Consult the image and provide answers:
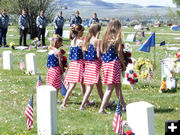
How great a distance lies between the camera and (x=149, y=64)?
12.6m

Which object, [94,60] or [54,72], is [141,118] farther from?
[54,72]

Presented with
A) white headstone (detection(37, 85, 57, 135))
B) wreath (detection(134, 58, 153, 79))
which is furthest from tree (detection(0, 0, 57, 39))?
white headstone (detection(37, 85, 57, 135))

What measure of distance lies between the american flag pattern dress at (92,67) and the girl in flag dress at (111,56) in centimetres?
27

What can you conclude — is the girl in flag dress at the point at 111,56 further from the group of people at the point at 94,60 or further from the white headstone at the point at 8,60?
the white headstone at the point at 8,60

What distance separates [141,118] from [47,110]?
1664 mm

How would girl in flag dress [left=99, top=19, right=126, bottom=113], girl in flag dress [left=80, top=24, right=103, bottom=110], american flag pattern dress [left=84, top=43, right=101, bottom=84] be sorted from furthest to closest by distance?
american flag pattern dress [left=84, top=43, right=101, bottom=84]
girl in flag dress [left=80, top=24, right=103, bottom=110]
girl in flag dress [left=99, top=19, right=126, bottom=113]

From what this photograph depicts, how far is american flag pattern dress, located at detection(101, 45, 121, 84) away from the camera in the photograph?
8.76 metres

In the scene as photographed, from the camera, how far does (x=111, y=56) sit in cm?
878

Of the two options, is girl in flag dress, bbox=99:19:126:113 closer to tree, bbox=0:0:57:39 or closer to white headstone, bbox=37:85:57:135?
white headstone, bbox=37:85:57:135

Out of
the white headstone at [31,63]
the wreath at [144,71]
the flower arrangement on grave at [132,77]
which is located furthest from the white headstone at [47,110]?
the white headstone at [31,63]

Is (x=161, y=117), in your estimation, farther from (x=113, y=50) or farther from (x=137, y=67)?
(x=137, y=67)

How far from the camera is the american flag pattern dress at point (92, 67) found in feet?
29.9

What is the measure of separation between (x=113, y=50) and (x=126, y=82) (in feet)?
14.4

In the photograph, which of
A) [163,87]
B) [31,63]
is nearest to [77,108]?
[163,87]
